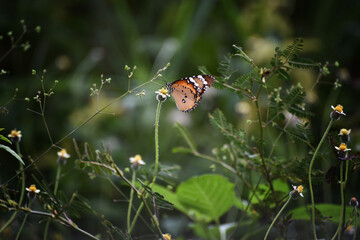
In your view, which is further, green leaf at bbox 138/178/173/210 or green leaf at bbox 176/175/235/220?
green leaf at bbox 176/175/235/220

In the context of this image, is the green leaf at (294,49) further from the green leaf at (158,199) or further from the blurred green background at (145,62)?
the blurred green background at (145,62)

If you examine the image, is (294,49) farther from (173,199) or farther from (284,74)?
(173,199)

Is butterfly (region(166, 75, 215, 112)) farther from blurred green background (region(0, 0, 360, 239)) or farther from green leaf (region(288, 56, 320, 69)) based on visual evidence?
blurred green background (region(0, 0, 360, 239))

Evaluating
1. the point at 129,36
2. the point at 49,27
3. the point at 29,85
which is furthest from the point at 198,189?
the point at 49,27

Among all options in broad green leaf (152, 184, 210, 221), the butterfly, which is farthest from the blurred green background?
the butterfly

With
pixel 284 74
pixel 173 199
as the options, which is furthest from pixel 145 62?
pixel 284 74

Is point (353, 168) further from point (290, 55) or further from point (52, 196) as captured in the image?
point (52, 196)
